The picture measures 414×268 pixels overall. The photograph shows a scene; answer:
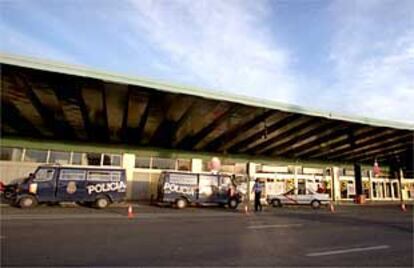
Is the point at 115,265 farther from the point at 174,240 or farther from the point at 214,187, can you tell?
the point at 214,187

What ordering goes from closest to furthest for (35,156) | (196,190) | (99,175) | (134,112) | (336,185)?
(134,112) < (99,175) < (196,190) < (35,156) < (336,185)

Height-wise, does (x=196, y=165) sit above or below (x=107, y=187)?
above

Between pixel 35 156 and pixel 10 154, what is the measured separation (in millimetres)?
1593

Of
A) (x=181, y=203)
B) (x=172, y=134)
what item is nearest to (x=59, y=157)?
(x=172, y=134)

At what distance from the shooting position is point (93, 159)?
27141mm

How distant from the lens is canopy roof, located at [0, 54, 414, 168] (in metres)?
15.4

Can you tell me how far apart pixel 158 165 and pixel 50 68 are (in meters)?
16.1

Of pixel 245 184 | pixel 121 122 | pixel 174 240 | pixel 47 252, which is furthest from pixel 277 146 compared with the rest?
pixel 47 252

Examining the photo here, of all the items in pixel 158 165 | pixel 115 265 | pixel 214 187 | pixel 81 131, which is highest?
pixel 81 131

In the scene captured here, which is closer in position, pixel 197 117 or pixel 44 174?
pixel 44 174

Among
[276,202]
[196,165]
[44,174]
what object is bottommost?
[276,202]

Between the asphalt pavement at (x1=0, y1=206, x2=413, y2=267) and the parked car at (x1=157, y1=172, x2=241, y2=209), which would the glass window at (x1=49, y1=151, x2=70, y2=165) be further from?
the asphalt pavement at (x1=0, y1=206, x2=413, y2=267)

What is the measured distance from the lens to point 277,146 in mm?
29828

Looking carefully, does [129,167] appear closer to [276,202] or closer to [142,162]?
[142,162]
